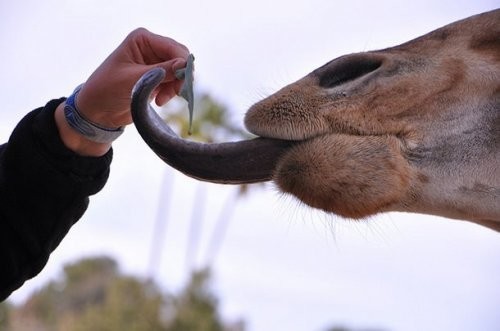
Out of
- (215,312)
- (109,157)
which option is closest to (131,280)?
(215,312)

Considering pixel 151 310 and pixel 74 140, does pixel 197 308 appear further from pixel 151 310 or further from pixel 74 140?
pixel 74 140

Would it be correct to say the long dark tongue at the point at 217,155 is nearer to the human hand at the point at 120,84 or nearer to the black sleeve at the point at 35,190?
the human hand at the point at 120,84

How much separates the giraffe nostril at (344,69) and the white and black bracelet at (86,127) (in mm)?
960

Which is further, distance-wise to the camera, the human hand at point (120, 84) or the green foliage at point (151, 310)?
the green foliage at point (151, 310)

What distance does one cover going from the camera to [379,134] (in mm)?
2475

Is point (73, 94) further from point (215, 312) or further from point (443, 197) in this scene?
point (215, 312)

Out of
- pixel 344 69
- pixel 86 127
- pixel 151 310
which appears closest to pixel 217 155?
pixel 344 69

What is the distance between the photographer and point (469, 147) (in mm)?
2678

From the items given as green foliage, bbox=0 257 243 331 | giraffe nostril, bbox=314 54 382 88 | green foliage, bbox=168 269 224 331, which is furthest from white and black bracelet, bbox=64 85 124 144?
green foliage, bbox=168 269 224 331

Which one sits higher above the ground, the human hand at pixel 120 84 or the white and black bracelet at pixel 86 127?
the human hand at pixel 120 84

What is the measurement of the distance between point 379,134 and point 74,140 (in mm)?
1221

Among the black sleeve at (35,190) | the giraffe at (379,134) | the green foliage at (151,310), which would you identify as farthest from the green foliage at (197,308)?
the giraffe at (379,134)

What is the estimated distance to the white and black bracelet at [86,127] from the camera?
311cm

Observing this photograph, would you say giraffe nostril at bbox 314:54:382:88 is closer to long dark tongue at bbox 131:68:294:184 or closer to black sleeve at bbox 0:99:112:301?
long dark tongue at bbox 131:68:294:184
